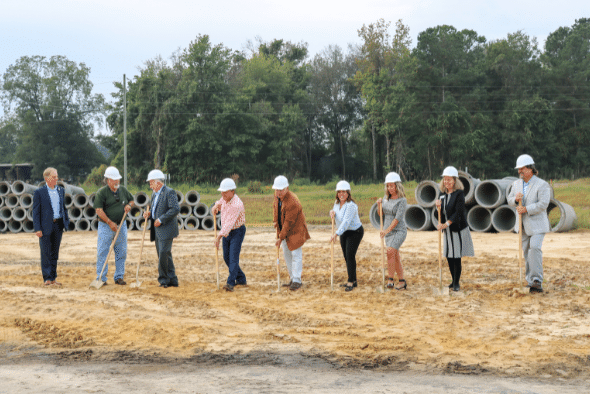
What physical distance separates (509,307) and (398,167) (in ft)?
143

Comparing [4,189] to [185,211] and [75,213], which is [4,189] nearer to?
[75,213]

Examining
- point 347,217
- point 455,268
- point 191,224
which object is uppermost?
point 347,217

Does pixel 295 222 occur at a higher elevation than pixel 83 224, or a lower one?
higher

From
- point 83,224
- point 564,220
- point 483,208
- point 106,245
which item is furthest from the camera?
point 83,224

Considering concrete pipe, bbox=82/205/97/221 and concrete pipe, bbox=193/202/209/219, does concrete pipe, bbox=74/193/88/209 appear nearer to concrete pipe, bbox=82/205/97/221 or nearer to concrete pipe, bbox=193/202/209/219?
concrete pipe, bbox=82/205/97/221

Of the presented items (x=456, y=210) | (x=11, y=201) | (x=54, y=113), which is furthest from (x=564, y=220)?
(x=54, y=113)

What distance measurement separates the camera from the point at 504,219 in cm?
1945

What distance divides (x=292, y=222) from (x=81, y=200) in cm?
1662

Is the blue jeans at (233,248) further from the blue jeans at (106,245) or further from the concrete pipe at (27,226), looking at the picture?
the concrete pipe at (27,226)

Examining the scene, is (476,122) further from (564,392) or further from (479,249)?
(564,392)

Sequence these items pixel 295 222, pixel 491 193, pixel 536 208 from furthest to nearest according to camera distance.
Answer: pixel 491 193
pixel 295 222
pixel 536 208

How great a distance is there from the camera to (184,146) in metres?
46.8

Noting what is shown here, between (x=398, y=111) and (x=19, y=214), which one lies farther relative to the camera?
(x=398, y=111)

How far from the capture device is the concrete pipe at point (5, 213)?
76.7 feet
